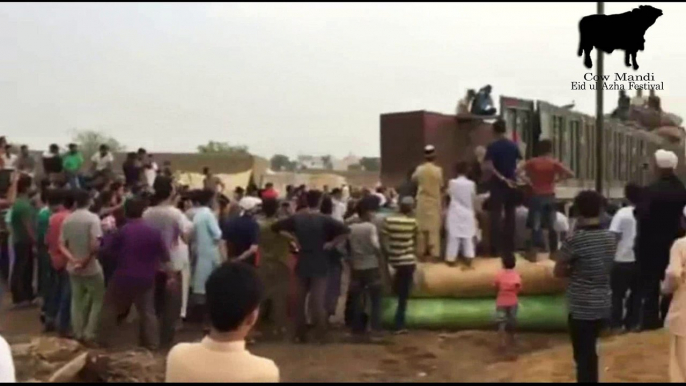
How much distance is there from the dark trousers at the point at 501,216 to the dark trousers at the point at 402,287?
44.1 inches

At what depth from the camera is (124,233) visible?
297 inches

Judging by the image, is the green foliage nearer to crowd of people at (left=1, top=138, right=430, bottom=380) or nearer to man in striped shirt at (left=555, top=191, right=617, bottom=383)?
crowd of people at (left=1, top=138, right=430, bottom=380)

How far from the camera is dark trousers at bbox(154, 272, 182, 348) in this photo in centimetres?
809

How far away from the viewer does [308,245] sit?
8.73 m

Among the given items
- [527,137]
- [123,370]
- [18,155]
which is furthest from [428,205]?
[18,155]

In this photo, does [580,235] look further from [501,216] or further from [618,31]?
[501,216]

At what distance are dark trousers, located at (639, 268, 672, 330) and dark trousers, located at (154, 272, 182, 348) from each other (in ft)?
14.1

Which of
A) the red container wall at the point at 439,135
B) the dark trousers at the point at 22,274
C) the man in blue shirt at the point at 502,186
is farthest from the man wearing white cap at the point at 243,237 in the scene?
the red container wall at the point at 439,135

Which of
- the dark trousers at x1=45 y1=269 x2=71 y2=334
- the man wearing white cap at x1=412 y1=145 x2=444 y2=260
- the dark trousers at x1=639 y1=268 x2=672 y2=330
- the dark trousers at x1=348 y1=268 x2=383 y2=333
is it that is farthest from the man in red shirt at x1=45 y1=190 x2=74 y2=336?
the dark trousers at x1=639 y1=268 x2=672 y2=330

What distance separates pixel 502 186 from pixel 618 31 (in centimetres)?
208

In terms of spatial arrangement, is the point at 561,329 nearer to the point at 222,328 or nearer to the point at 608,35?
the point at 608,35

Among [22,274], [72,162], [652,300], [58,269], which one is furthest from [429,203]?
[72,162]

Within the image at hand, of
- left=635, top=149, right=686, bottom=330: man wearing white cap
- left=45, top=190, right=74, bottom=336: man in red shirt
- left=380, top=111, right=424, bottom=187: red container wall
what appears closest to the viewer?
left=635, top=149, right=686, bottom=330: man wearing white cap

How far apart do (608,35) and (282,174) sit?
14699mm
